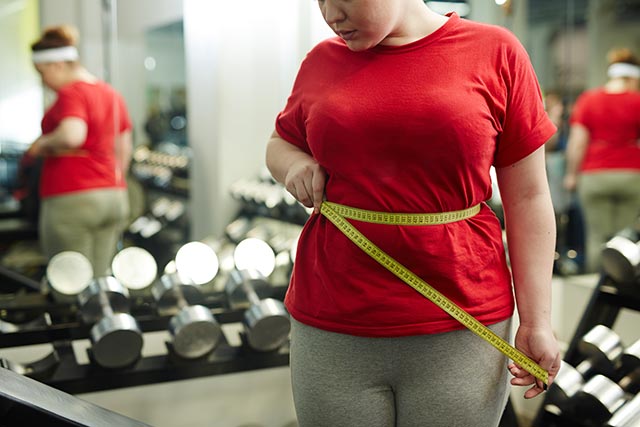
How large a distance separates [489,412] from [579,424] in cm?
112

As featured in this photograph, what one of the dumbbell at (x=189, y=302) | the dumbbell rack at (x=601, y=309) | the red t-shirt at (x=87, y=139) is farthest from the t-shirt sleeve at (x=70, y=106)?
the dumbbell rack at (x=601, y=309)

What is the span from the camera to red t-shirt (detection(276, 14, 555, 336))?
1.05 m

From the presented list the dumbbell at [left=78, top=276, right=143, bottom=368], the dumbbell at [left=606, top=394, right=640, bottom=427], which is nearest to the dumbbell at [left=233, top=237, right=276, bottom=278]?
the dumbbell at [left=78, top=276, right=143, bottom=368]

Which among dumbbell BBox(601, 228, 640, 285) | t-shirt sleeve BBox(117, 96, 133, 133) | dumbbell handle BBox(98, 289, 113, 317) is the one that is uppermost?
Answer: t-shirt sleeve BBox(117, 96, 133, 133)

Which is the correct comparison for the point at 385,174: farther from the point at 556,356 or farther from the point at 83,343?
the point at 83,343

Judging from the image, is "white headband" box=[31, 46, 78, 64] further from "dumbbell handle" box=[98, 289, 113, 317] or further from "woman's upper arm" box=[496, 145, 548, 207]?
"woman's upper arm" box=[496, 145, 548, 207]

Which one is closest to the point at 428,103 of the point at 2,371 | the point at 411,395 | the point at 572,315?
the point at 411,395

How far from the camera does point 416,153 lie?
1.05 meters

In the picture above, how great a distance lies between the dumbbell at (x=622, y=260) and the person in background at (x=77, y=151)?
1.94m

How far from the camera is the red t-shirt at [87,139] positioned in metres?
3.14

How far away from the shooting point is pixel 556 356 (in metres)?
1.17

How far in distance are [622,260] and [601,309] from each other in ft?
0.66

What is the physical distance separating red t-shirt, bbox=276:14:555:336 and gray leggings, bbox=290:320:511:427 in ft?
0.08

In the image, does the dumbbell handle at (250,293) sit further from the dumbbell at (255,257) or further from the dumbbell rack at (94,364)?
the dumbbell at (255,257)
